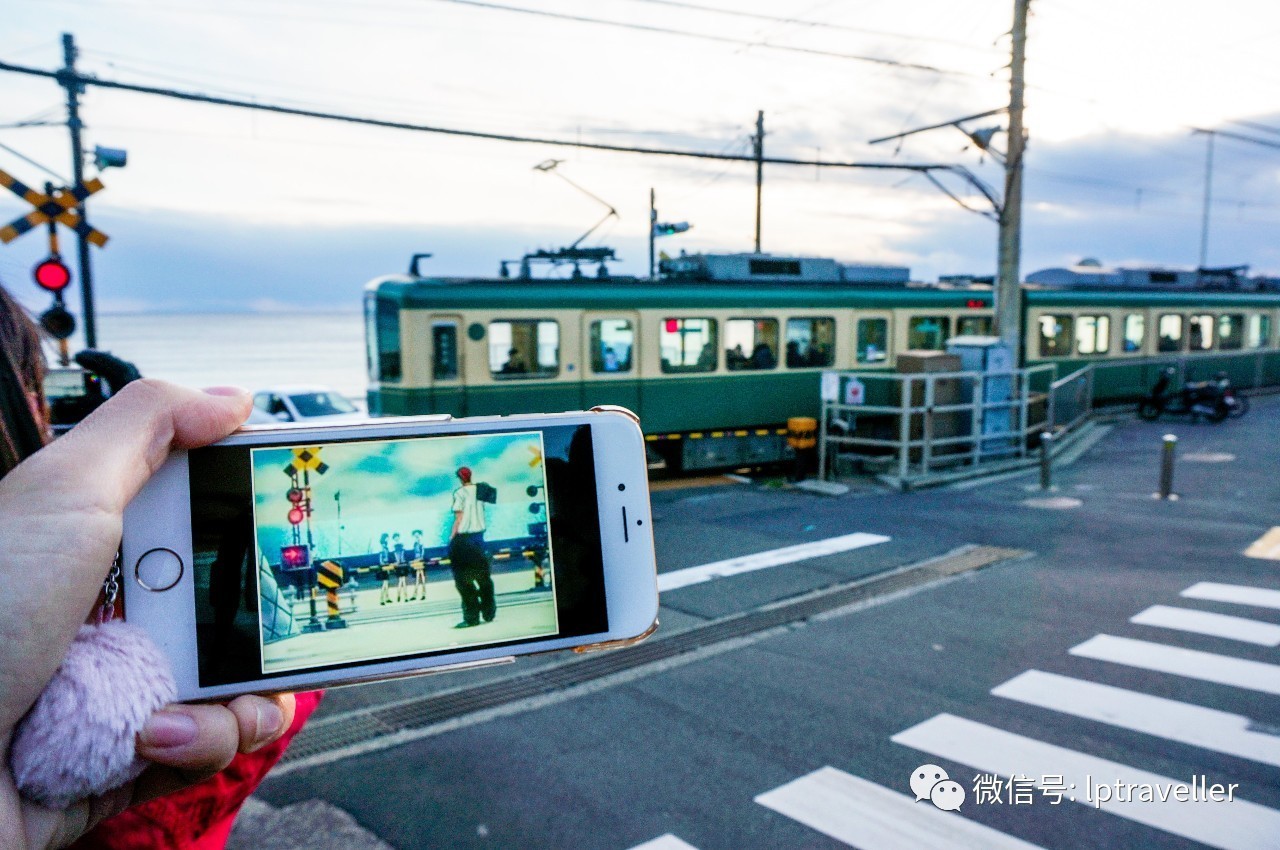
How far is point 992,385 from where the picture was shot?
15617 mm

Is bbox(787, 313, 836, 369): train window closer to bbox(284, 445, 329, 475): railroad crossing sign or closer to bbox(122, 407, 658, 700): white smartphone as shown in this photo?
bbox(122, 407, 658, 700): white smartphone

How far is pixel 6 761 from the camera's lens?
4.32ft

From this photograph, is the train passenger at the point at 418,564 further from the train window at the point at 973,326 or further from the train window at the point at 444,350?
the train window at the point at 973,326

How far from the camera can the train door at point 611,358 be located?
14969 millimetres

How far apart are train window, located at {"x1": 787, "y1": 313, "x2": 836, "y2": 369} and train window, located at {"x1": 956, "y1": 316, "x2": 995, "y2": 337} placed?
400 centimetres

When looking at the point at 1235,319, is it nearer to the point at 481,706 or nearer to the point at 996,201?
the point at 996,201

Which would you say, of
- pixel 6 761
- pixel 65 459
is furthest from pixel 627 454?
pixel 6 761

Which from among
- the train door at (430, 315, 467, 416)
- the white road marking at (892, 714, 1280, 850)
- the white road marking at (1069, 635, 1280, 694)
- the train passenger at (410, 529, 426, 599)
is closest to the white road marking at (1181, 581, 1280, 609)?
the white road marking at (1069, 635, 1280, 694)

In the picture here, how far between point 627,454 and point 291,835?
3599 millimetres

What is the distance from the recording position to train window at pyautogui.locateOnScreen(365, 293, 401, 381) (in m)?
→ 13.9

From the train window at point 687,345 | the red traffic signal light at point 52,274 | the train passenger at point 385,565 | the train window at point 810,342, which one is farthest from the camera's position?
the train window at point 810,342

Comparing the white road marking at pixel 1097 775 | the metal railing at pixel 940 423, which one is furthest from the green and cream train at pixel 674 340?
the white road marking at pixel 1097 775

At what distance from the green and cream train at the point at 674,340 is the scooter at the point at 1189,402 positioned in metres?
2.96

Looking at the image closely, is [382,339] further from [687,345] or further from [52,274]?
[687,345]
